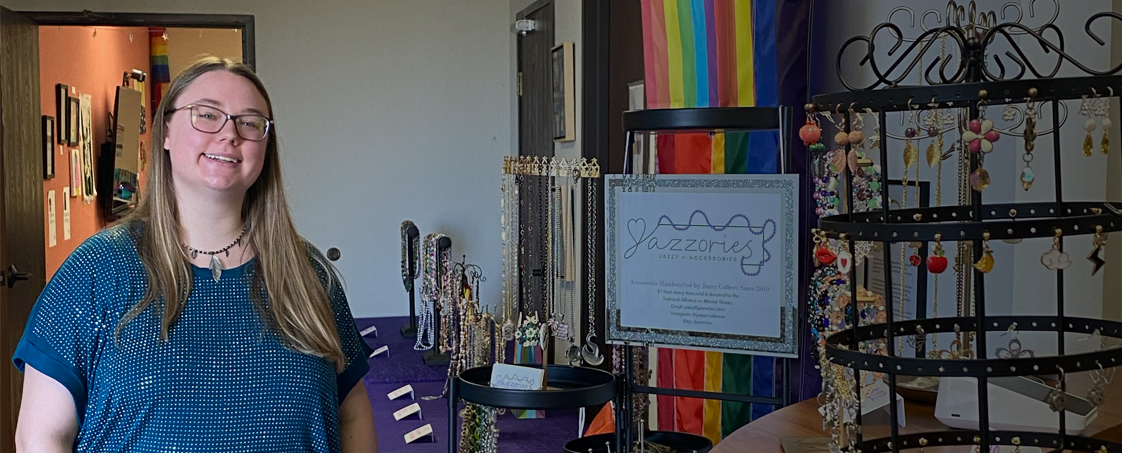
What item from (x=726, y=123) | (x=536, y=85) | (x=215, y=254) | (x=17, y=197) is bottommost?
(x=215, y=254)

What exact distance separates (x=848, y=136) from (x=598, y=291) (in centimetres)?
Result: 306

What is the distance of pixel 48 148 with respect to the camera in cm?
510

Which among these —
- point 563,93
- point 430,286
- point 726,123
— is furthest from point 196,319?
point 430,286

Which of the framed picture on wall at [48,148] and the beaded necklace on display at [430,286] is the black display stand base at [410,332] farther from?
the framed picture on wall at [48,148]

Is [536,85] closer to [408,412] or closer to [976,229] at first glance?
→ [408,412]

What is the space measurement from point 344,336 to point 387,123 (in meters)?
4.55

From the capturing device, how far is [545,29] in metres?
5.28

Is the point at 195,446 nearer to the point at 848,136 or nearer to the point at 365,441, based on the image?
the point at 365,441

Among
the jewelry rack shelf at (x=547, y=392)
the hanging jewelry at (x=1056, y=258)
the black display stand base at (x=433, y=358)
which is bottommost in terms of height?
the black display stand base at (x=433, y=358)

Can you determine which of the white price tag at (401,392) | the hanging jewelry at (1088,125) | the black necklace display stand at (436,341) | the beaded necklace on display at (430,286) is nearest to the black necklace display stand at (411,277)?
the beaded necklace on display at (430,286)

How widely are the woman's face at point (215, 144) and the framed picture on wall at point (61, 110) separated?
4325 mm

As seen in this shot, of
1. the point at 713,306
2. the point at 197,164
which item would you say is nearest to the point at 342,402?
the point at 197,164

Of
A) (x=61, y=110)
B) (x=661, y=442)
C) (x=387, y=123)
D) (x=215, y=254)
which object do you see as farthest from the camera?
(x=387, y=123)

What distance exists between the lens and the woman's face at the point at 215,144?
159cm
